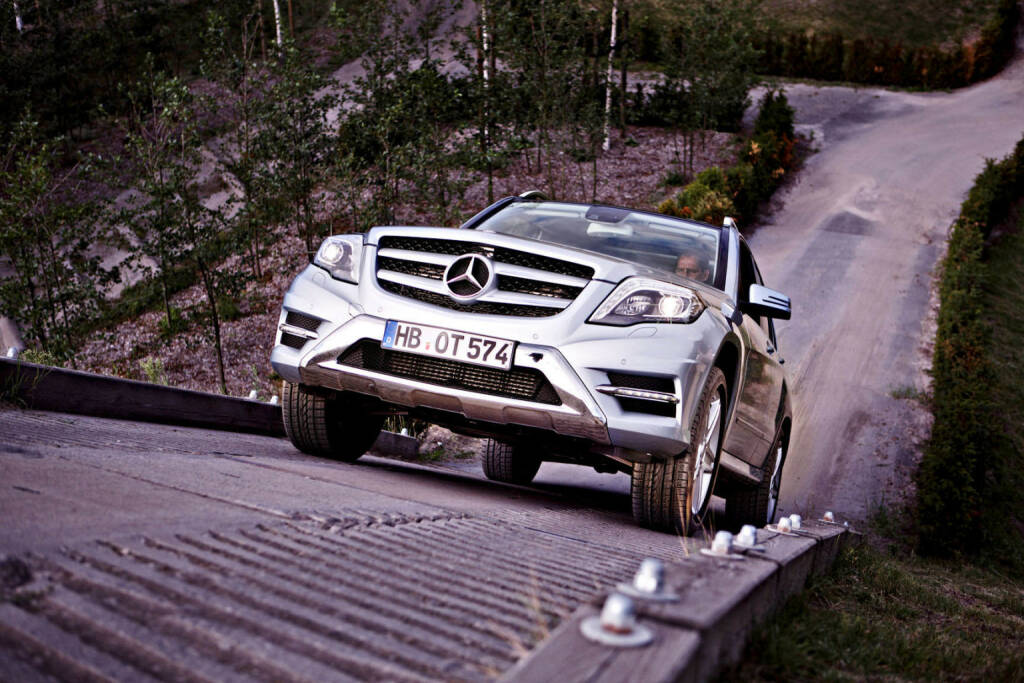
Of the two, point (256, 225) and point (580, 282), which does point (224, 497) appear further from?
point (256, 225)

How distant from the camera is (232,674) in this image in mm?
1646

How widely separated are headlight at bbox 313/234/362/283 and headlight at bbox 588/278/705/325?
1401 mm

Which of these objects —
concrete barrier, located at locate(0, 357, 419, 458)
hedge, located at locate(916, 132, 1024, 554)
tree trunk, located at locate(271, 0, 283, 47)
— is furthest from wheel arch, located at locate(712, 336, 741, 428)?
tree trunk, located at locate(271, 0, 283, 47)

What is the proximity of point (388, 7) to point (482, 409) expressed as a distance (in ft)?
79.7

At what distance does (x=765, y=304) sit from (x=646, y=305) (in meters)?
1.34

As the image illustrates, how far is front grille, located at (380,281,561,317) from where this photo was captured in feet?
14.6

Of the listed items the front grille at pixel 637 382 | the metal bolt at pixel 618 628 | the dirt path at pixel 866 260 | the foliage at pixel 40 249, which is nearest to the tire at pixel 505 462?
the front grille at pixel 637 382

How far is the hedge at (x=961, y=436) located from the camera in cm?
A: 1142

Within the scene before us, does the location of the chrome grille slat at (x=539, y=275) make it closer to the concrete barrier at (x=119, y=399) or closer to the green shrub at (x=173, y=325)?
the concrete barrier at (x=119, y=399)

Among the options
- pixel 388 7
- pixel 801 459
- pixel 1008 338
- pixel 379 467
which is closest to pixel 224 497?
pixel 379 467

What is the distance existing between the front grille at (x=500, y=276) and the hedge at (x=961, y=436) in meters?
8.85

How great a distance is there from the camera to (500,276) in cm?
455

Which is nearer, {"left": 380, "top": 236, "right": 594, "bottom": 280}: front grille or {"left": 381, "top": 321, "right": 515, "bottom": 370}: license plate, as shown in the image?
{"left": 381, "top": 321, "right": 515, "bottom": 370}: license plate

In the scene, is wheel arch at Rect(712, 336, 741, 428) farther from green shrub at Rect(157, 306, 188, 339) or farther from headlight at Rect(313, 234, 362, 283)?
green shrub at Rect(157, 306, 188, 339)
